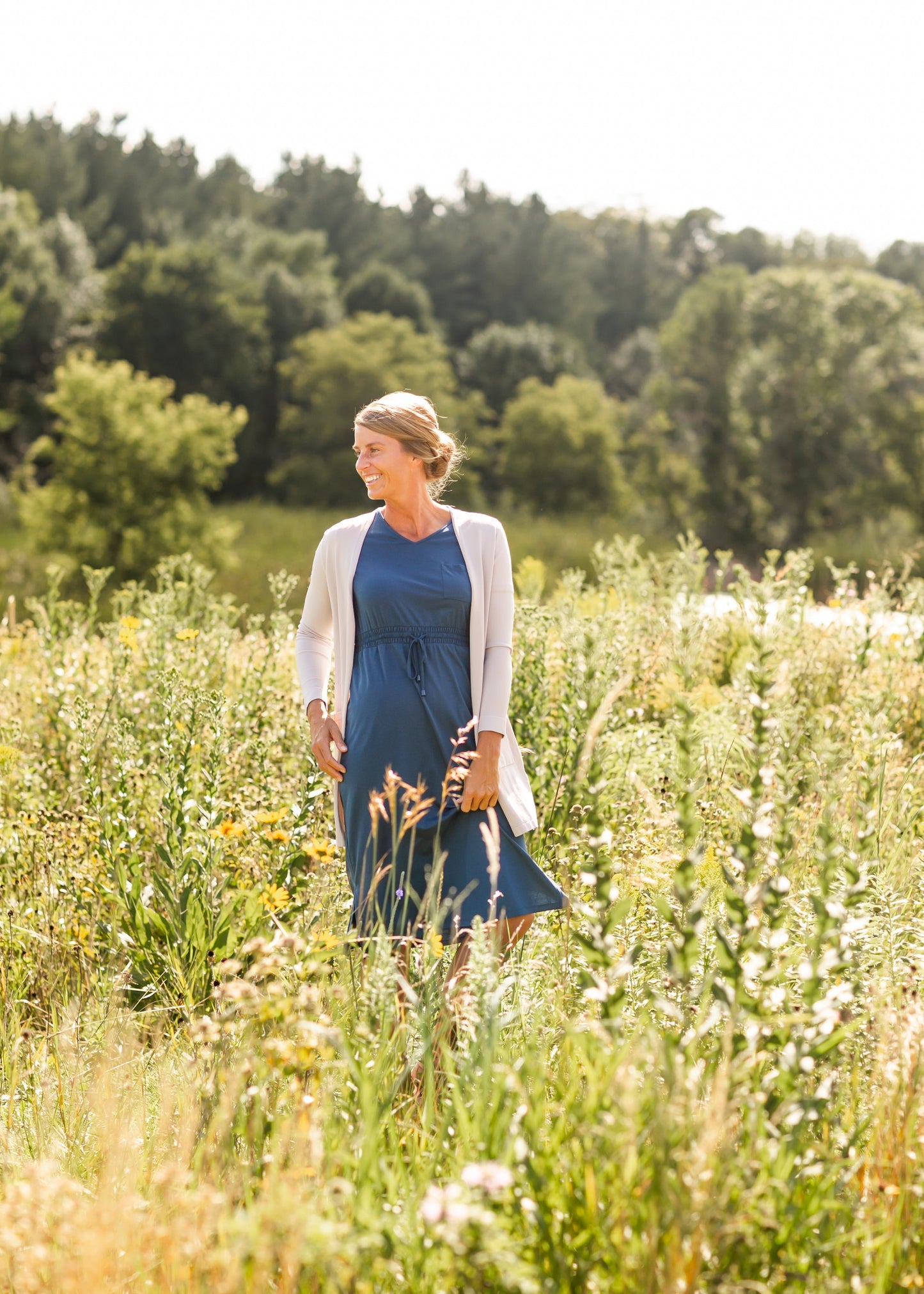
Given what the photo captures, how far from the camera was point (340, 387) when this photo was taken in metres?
38.2

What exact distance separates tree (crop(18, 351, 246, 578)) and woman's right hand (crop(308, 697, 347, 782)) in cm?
2085

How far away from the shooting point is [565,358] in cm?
4753

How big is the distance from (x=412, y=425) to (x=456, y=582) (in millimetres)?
490

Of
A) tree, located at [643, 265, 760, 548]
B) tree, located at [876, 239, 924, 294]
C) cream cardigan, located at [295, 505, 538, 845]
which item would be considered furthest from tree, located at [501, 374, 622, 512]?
cream cardigan, located at [295, 505, 538, 845]

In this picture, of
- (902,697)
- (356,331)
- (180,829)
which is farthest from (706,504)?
(180,829)

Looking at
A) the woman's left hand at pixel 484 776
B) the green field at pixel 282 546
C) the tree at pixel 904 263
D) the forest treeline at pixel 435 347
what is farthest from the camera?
the tree at pixel 904 263

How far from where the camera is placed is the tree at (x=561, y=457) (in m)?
39.2

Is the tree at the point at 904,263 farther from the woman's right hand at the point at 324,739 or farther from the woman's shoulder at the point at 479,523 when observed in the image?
the woman's right hand at the point at 324,739

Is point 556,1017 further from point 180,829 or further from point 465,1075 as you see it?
point 180,829

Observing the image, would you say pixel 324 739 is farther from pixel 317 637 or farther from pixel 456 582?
pixel 456 582

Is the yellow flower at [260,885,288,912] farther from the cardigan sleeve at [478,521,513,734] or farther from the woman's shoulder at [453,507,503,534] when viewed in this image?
the woman's shoulder at [453,507,503,534]

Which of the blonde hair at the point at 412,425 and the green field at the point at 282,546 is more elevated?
the blonde hair at the point at 412,425

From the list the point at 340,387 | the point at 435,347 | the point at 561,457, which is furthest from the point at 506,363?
the point at 340,387

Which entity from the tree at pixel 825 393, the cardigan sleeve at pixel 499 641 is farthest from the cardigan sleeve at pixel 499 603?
the tree at pixel 825 393
